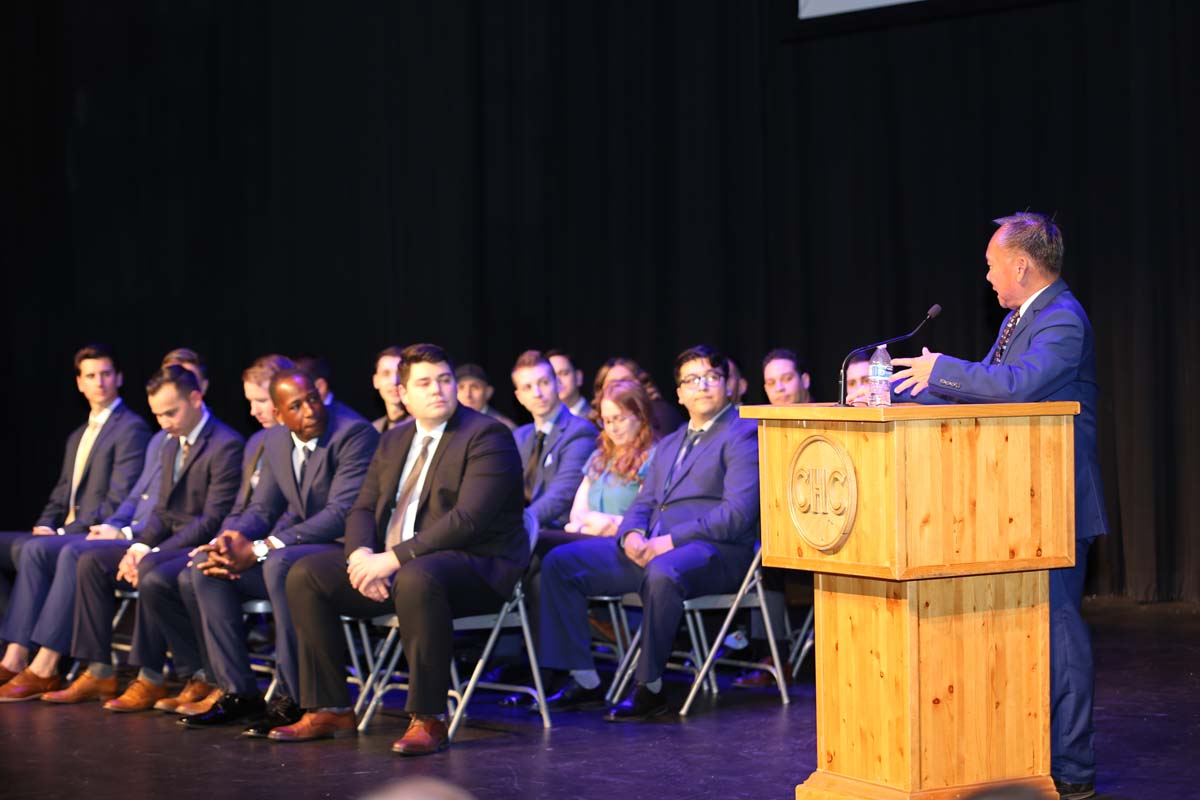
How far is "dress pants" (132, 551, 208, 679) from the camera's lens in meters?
6.07

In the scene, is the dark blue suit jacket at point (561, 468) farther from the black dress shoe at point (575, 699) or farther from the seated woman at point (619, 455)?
the black dress shoe at point (575, 699)

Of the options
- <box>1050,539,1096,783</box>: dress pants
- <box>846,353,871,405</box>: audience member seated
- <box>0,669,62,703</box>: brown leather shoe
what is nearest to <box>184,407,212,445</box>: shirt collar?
<box>0,669,62,703</box>: brown leather shoe

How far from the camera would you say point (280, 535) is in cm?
593

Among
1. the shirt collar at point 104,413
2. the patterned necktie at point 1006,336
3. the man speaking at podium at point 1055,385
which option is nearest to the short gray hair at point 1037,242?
the man speaking at podium at point 1055,385

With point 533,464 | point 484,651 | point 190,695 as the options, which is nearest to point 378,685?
point 484,651

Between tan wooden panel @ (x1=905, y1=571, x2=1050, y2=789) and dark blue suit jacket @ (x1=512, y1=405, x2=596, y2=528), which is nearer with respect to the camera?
tan wooden panel @ (x1=905, y1=571, x2=1050, y2=789)

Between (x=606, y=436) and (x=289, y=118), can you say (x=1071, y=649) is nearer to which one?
(x=606, y=436)

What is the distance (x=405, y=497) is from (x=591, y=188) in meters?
3.93

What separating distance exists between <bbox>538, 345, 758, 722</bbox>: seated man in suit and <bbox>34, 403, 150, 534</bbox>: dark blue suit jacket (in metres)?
2.43

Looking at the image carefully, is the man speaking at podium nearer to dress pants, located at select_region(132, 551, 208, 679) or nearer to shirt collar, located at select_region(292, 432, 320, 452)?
shirt collar, located at select_region(292, 432, 320, 452)

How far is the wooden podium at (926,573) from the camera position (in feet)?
11.8

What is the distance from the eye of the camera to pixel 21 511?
10.4m

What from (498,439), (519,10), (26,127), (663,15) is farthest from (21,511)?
(498,439)

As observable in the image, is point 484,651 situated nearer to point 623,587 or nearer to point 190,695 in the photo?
point 623,587
